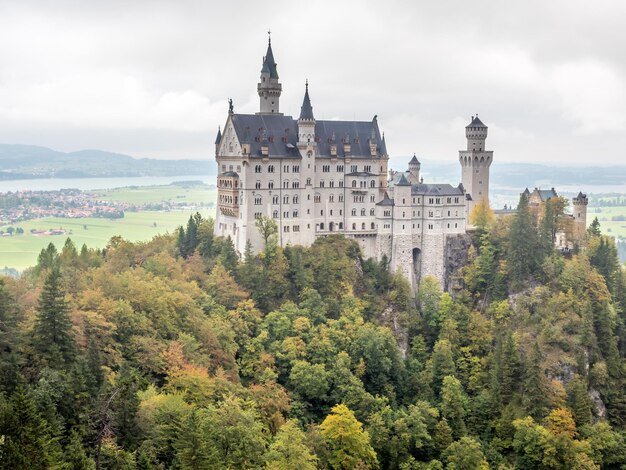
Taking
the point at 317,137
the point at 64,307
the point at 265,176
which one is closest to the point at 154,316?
the point at 64,307

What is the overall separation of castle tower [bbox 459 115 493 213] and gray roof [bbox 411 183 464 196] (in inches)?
250

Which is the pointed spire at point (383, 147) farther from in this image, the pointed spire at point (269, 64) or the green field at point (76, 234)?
the green field at point (76, 234)

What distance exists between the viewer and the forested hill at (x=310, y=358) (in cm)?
5888

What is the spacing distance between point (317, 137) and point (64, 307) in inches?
1912

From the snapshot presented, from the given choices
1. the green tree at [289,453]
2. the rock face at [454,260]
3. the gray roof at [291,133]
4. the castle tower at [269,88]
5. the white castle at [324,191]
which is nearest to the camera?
the green tree at [289,453]

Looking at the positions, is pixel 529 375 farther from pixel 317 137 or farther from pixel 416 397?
pixel 317 137

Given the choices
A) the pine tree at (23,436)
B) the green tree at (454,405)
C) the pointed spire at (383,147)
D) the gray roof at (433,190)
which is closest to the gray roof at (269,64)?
the pointed spire at (383,147)

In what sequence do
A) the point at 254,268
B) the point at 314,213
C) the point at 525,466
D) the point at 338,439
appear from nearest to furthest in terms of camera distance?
the point at 338,439, the point at 525,466, the point at 254,268, the point at 314,213

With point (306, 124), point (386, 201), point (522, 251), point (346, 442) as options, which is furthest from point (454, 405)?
point (306, 124)

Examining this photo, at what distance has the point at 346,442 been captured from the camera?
75250 mm

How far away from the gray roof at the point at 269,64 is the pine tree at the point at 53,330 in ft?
163

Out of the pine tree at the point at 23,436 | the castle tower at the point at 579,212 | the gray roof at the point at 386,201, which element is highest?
the gray roof at the point at 386,201

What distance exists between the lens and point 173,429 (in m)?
60.2

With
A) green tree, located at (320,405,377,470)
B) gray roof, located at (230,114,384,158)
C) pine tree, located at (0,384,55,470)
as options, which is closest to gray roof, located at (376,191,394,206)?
gray roof, located at (230,114,384,158)
